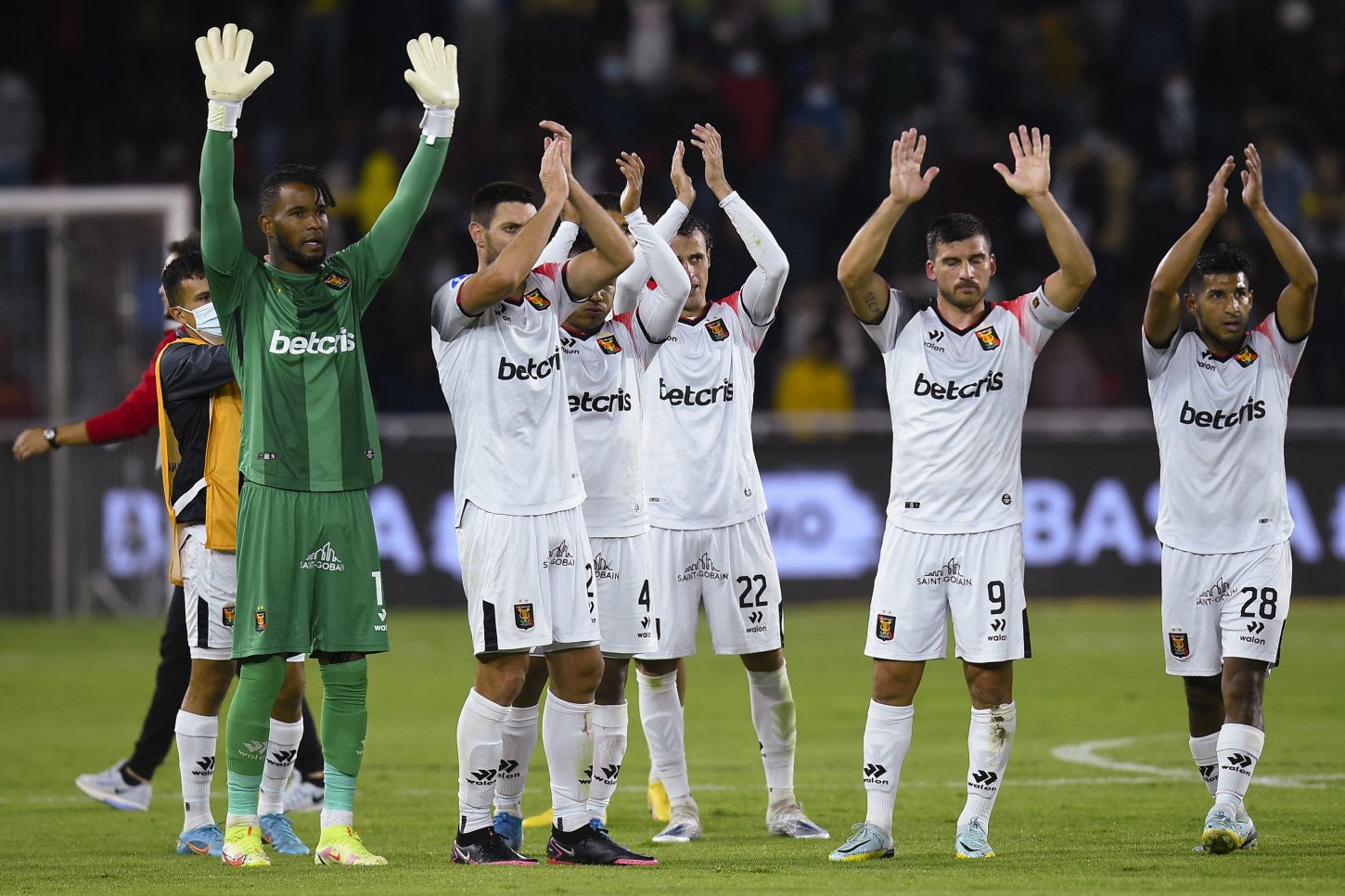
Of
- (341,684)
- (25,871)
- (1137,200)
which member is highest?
(1137,200)

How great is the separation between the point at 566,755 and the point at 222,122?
8.91 ft

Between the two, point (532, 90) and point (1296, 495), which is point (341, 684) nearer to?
point (1296, 495)

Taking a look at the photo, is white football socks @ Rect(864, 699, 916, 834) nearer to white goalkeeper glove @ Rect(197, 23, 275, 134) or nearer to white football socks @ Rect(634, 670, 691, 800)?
white football socks @ Rect(634, 670, 691, 800)

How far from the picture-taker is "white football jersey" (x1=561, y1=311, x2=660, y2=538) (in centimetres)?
812

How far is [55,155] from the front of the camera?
2212 cm

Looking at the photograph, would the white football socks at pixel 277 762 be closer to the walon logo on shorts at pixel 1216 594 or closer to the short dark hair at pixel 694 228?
the short dark hair at pixel 694 228

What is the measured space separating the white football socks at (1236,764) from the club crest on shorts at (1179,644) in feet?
1.47

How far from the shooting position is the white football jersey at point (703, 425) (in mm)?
8711

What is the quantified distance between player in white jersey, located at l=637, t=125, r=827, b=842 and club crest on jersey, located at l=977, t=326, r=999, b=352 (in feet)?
3.78

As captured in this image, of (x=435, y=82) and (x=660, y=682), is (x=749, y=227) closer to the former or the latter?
(x=435, y=82)

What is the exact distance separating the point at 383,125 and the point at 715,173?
1410 cm

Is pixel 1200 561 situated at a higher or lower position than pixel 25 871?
higher

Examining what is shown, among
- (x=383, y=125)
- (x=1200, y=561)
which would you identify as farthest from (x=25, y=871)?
(x=383, y=125)

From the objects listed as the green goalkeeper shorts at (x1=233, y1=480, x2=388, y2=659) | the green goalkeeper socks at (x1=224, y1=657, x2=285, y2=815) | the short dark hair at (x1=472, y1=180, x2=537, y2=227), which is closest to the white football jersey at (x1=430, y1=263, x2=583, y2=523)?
the short dark hair at (x1=472, y1=180, x2=537, y2=227)
